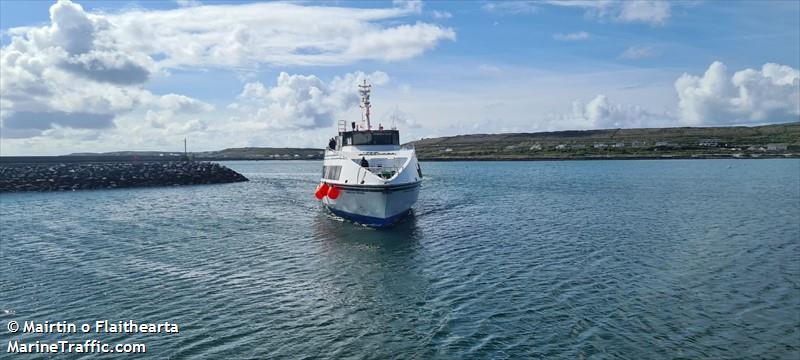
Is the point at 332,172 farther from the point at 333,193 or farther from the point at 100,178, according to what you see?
the point at 100,178

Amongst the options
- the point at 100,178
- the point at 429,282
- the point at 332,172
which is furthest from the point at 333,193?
the point at 100,178

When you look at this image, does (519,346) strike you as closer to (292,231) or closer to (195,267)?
(195,267)

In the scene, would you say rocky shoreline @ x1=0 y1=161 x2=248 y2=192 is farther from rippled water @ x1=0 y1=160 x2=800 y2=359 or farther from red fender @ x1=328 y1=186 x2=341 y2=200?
red fender @ x1=328 y1=186 x2=341 y2=200

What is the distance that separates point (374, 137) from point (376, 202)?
10524mm

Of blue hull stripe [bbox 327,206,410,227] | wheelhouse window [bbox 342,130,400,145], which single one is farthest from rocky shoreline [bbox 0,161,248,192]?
blue hull stripe [bbox 327,206,410,227]

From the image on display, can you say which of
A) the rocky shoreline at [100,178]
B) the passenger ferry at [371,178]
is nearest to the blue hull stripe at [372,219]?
the passenger ferry at [371,178]

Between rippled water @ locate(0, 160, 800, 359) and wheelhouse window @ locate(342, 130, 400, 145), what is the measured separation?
6.87 metres

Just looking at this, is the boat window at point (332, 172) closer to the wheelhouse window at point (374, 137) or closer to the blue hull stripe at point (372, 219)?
the blue hull stripe at point (372, 219)

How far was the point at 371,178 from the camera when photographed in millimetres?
33969

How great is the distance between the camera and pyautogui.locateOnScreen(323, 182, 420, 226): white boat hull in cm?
3388

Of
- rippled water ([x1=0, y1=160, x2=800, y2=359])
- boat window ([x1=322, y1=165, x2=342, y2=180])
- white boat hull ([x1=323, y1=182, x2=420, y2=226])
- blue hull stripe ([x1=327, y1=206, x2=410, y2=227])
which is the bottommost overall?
rippled water ([x1=0, y1=160, x2=800, y2=359])

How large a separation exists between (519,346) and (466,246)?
1435 cm

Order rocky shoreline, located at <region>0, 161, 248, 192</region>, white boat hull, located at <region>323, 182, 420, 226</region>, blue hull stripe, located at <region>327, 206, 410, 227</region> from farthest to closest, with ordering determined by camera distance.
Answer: rocky shoreline, located at <region>0, 161, 248, 192</region>, blue hull stripe, located at <region>327, 206, 410, 227</region>, white boat hull, located at <region>323, 182, 420, 226</region>

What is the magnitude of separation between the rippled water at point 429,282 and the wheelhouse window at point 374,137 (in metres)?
6.87
